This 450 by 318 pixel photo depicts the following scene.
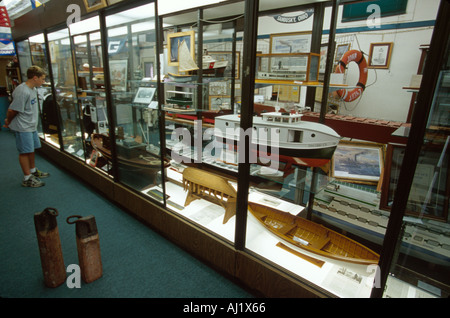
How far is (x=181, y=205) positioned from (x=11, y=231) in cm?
187

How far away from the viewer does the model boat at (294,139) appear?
1671 millimetres

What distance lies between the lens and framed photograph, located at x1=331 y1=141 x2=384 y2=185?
171cm

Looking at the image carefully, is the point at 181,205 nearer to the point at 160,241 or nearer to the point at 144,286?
the point at 160,241

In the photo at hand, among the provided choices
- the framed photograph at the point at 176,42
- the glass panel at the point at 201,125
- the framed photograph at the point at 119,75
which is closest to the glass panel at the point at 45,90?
the framed photograph at the point at 119,75

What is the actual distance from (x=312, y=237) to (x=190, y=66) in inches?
79.4

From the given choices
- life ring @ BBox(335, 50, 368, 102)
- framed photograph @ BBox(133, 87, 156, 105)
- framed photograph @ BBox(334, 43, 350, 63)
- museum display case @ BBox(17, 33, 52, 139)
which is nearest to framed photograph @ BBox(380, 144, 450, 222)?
framed photograph @ BBox(133, 87, 156, 105)

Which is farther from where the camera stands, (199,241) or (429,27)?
(429,27)

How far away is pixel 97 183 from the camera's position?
11.7 ft

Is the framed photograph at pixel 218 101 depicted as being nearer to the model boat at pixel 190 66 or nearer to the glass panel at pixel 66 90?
the model boat at pixel 190 66

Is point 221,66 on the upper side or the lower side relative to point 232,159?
upper

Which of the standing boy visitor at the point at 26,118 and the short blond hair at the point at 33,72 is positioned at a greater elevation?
the short blond hair at the point at 33,72

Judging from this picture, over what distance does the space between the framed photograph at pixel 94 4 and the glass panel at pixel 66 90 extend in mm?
1674
